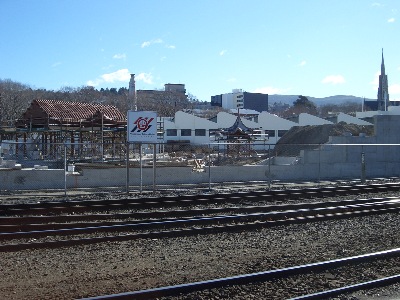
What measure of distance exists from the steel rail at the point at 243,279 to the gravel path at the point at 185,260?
0.41ft

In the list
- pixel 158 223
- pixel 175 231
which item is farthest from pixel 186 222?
pixel 175 231

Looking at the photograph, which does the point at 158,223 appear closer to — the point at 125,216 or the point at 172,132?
the point at 125,216

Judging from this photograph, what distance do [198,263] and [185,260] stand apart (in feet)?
1.13

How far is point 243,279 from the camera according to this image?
307 inches

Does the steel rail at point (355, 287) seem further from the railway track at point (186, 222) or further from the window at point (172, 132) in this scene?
the window at point (172, 132)

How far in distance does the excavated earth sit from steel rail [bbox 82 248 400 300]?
4.1 inches

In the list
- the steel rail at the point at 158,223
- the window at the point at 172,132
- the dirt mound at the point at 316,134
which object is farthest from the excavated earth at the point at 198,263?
the window at the point at 172,132

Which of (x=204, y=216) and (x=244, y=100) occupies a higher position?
(x=244, y=100)

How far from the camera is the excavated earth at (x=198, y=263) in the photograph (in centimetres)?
770

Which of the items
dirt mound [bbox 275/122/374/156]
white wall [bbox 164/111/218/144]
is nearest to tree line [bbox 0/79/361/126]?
white wall [bbox 164/111/218/144]

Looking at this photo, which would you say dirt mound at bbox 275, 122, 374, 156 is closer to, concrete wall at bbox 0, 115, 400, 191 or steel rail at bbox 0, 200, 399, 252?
concrete wall at bbox 0, 115, 400, 191

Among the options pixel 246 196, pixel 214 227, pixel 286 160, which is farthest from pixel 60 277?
pixel 286 160

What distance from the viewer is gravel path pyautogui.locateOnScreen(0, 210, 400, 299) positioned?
25.4ft

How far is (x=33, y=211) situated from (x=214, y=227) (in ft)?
18.6
